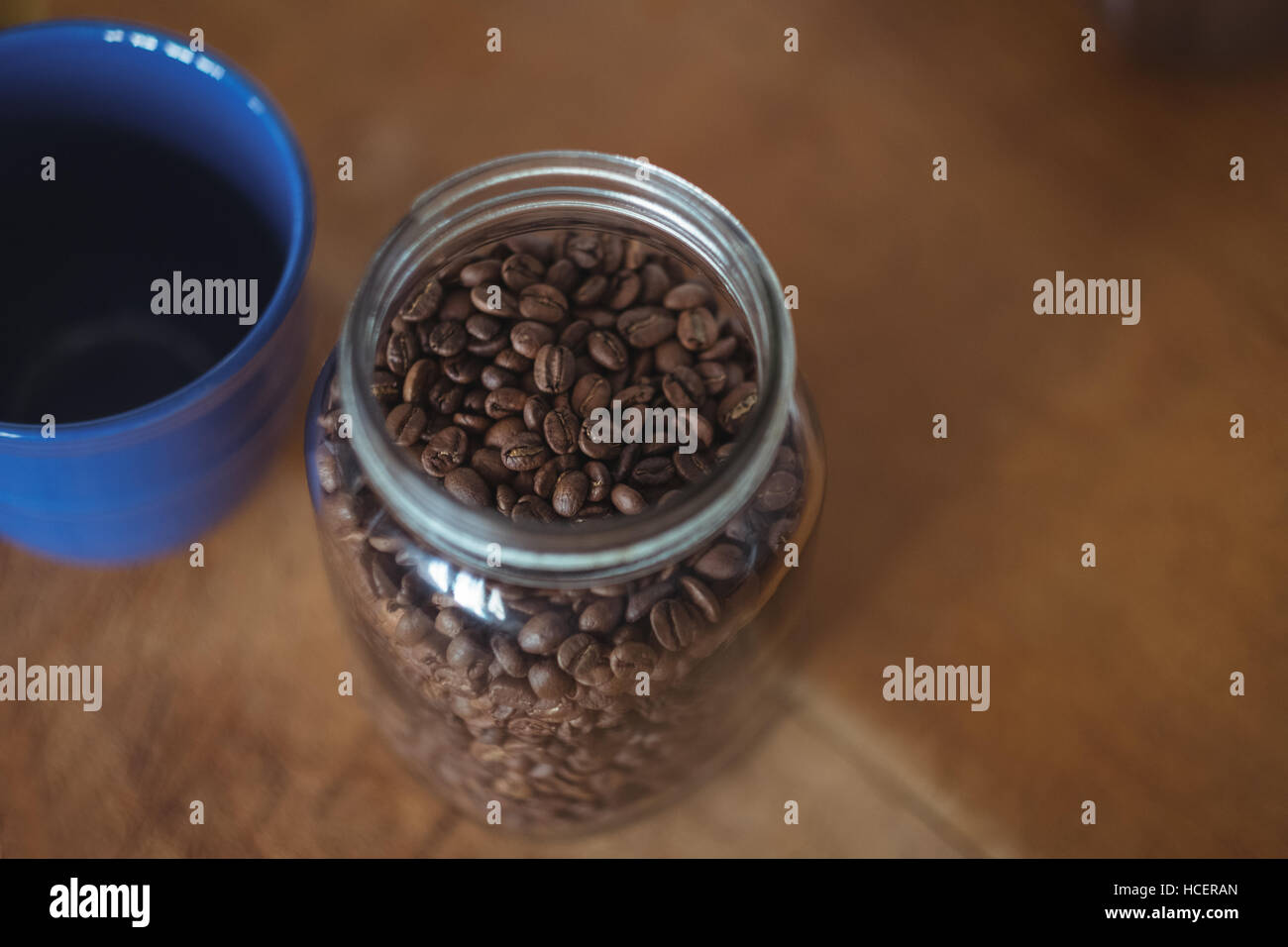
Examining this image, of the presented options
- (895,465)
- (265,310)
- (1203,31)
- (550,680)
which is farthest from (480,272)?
(1203,31)

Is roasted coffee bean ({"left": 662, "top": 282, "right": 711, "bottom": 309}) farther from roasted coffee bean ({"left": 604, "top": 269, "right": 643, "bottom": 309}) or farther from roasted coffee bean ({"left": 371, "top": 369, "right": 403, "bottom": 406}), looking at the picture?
roasted coffee bean ({"left": 371, "top": 369, "right": 403, "bottom": 406})

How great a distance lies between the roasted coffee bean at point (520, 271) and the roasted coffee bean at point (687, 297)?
7 centimetres

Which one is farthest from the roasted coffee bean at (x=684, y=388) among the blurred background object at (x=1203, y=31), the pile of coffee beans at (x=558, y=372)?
the blurred background object at (x=1203, y=31)

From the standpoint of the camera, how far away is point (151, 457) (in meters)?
0.65

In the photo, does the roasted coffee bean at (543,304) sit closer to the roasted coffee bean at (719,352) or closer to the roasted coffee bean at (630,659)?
the roasted coffee bean at (719,352)

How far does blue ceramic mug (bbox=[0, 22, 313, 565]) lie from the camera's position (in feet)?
2.12

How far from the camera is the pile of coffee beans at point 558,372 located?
1.96ft

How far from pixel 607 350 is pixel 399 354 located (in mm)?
109

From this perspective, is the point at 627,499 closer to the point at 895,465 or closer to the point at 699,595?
the point at 699,595

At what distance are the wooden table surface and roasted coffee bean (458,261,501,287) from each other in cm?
21

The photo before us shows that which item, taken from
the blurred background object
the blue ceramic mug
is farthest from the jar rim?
the blurred background object

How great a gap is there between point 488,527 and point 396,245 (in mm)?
163

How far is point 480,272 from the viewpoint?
2.15 feet

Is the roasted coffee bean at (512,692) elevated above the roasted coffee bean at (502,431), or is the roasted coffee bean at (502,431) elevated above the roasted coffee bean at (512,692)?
the roasted coffee bean at (502,431)
